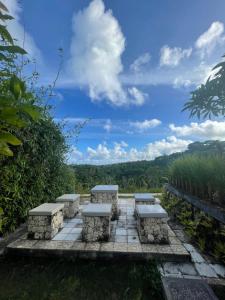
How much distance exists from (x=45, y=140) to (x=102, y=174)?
7.45m

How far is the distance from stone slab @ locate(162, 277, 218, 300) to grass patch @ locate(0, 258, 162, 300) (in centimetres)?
14

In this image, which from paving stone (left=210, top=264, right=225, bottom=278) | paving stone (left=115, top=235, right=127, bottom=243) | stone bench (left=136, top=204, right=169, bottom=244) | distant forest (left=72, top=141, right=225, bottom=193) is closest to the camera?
paving stone (left=210, top=264, right=225, bottom=278)

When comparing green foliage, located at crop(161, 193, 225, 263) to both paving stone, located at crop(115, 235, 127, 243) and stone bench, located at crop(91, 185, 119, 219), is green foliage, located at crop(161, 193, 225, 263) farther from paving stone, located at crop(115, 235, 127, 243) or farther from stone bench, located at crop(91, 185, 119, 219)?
stone bench, located at crop(91, 185, 119, 219)

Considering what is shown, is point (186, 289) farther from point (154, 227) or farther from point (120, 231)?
point (120, 231)

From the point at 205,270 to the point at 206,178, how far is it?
1.85 metres

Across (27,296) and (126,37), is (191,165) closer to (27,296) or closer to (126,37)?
(27,296)

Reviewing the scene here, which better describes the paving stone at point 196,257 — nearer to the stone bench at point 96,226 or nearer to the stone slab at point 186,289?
the stone slab at point 186,289

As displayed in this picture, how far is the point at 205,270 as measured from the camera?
2756 mm

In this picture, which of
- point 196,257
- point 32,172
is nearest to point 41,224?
point 32,172

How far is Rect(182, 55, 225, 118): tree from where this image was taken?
5.64 metres

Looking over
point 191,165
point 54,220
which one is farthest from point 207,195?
point 54,220

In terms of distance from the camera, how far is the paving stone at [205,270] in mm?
2660

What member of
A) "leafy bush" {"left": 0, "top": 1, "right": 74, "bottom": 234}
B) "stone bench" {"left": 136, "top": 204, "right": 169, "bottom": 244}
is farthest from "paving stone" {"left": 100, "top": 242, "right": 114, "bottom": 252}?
"leafy bush" {"left": 0, "top": 1, "right": 74, "bottom": 234}

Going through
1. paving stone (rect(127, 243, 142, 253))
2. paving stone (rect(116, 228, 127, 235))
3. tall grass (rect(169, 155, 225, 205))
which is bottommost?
paving stone (rect(127, 243, 142, 253))
